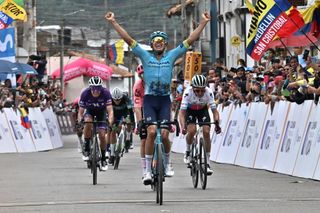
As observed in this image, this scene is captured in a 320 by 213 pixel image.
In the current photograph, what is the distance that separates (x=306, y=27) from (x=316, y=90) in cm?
736

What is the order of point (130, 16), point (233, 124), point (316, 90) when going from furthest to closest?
point (130, 16), point (233, 124), point (316, 90)

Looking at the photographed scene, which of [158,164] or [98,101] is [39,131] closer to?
[98,101]

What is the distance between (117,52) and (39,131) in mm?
54776

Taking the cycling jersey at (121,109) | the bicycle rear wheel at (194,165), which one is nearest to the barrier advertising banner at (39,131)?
the cycling jersey at (121,109)

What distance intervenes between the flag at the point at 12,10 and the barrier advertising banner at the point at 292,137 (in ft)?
46.3

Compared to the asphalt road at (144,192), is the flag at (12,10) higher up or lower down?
higher up

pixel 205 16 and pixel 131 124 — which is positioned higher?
pixel 205 16

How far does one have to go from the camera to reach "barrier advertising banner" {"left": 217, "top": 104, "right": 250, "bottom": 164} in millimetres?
26359

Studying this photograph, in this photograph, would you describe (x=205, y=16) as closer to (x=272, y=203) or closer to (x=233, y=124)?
(x=272, y=203)

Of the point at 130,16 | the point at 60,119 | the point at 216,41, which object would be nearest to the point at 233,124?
the point at 216,41

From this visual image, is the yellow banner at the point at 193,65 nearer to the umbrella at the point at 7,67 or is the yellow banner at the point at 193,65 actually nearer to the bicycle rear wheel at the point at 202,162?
the umbrella at the point at 7,67

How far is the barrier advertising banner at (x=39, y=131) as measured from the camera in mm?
37969

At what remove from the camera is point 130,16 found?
80438 mm

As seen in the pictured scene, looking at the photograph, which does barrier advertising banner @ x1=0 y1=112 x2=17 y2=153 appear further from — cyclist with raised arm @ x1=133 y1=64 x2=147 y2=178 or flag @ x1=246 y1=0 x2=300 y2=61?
cyclist with raised arm @ x1=133 y1=64 x2=147 y2=178
